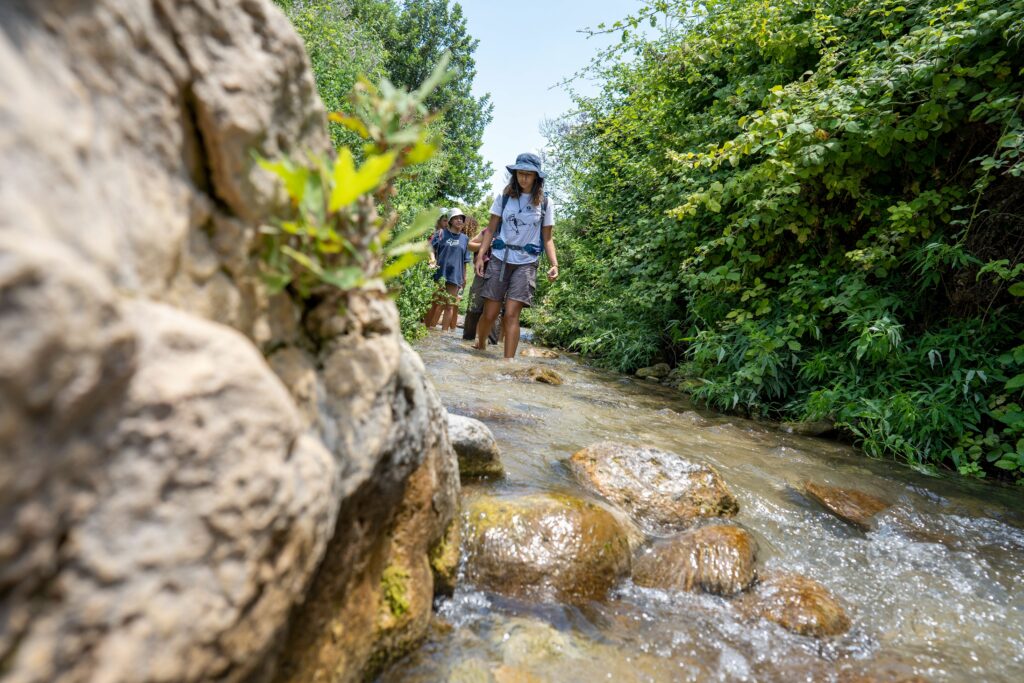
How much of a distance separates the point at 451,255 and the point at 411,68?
58.3 ft

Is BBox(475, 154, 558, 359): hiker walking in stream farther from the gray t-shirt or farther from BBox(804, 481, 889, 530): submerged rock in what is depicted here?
BBox(804, 481, 889, 530): submerged rock

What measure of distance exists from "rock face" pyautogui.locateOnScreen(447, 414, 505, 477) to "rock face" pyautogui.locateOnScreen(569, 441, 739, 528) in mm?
588

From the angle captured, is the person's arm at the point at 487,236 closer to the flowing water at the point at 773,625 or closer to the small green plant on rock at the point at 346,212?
the flowing water at the point at 773,625

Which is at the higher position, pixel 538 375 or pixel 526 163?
pixel 526 163

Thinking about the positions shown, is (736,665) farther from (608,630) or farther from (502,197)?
(502,197)

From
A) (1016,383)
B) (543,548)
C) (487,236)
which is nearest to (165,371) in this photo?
(543,548)

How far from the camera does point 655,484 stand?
10.6 feet

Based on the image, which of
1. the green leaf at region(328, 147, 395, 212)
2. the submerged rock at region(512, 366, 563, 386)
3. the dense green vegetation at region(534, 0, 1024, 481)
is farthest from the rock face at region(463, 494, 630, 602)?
the submerged rock at region(512, 366, 563, 386)

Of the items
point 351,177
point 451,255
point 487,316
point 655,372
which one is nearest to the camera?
point 351,177

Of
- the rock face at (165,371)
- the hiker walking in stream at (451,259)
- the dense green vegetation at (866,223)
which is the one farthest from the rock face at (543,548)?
the hiker walking in stream at (451,259)

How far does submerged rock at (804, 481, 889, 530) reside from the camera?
11.0ft

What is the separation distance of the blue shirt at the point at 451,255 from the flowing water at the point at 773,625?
515 cm

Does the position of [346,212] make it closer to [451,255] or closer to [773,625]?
[773,625]

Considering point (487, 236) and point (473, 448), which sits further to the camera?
point (487, 236)
